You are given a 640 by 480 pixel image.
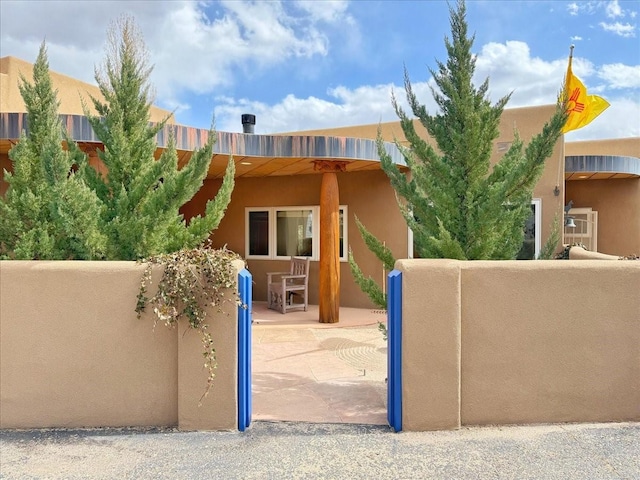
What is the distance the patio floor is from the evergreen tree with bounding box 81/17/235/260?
1.89 meters

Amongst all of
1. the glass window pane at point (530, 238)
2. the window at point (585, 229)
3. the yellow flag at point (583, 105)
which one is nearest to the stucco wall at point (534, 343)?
the glass window pane at point (530, 238)

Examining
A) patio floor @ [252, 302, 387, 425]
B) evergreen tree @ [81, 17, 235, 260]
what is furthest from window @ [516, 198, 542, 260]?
evergreen tree @ [81, 17, 235, 260]

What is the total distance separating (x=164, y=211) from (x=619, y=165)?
1179cm

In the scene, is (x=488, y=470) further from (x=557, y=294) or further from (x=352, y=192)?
(x=352, y=192)

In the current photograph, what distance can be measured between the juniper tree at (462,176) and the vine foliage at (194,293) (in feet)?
5.94

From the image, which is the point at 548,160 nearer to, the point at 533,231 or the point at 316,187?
the point at 533,231

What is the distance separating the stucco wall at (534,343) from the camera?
150 inches

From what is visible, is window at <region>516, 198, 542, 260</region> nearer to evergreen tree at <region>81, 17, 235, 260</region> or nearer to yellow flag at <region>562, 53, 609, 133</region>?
yellow flag at <region>562, 53, 609, 133</region>

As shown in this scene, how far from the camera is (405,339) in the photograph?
3748mm

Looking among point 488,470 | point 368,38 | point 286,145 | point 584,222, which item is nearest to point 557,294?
point 488,470

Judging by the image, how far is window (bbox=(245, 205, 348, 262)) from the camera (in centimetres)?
1048

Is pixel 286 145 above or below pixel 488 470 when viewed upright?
above

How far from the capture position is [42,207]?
5.26 metres

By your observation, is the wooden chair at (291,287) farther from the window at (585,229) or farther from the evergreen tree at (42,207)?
the window at (585,229)
